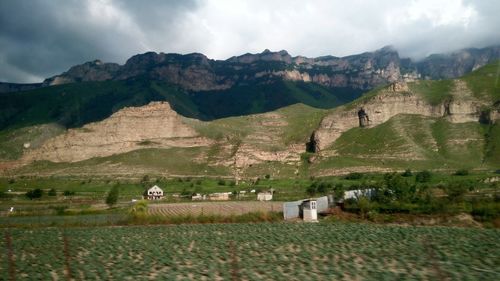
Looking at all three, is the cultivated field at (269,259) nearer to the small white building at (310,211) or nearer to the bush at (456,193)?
the small white building at (310,211)

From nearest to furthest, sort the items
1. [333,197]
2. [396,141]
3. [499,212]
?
[499,212]
[333,197]
[396,141]

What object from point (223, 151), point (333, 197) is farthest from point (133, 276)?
point (223, 151)

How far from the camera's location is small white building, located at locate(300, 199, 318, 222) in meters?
62.1

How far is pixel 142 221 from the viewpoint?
59656mm

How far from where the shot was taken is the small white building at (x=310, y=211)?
62.1 meters

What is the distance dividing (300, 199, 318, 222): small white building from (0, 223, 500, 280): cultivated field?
27.7 meters

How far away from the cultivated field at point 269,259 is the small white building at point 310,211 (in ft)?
90.8

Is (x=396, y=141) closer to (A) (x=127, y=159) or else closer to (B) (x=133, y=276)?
(A) (x=127, y=159)

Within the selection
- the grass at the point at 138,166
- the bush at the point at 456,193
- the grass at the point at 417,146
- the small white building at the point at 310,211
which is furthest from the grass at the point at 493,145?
the small white building at the point at 310,211

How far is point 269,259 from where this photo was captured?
22.5 meters

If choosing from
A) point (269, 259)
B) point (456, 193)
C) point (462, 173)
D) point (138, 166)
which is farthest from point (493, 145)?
point (269, 259)

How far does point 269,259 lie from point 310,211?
40.8m

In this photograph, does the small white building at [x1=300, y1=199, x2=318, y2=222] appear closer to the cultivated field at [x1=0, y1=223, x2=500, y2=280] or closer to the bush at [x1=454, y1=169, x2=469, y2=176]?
the cultivated field at [x1=0, y1=223, x2=500, y2=280]

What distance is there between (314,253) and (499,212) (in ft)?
129
